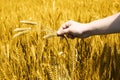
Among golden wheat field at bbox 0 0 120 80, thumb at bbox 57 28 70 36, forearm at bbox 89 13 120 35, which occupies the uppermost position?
forearm at bbox 89 13 120 35

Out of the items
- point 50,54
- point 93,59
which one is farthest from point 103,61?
point 50,54

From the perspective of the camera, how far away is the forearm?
908 mm

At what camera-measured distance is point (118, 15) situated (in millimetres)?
908

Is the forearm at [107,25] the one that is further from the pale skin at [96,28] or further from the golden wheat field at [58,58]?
the golden wheat field at [58,58]

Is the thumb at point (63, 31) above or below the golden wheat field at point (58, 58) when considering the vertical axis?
above

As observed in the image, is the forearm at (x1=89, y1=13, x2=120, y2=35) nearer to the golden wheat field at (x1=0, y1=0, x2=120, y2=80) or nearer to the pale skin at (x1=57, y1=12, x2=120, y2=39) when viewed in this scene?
the pale skin at (x1=57, y1=12, x2=120, y2=39)

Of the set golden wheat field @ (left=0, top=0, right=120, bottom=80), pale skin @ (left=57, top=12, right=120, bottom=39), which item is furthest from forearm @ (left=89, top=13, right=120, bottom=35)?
golden wheat field @ (left=0, top=0, right=120, bottom=80)

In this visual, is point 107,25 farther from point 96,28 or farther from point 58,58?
point 58,58

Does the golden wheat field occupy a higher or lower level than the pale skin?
lower

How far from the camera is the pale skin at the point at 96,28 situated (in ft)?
2.99

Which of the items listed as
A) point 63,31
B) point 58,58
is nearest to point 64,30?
point 63,31

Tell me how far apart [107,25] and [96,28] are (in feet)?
0.11

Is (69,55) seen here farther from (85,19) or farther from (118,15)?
(85,19)

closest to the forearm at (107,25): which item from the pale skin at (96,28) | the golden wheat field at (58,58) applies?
the pale skin at (96,28)
